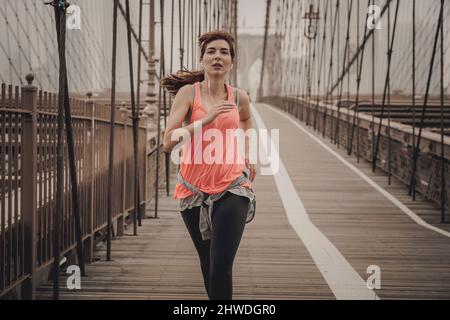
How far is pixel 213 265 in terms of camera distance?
108 inches

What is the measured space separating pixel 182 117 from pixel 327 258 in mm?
2425

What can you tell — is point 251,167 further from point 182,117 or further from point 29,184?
point 29,184

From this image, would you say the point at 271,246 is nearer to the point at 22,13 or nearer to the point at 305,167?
the point at 305,167

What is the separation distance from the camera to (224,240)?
2.76 metres

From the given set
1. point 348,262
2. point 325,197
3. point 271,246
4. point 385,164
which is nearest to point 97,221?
point 271,246

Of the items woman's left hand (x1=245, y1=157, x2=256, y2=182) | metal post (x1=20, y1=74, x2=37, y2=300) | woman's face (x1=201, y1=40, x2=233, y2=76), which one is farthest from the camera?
metal post (x1=20, y1=74, x2=37, y2=300)

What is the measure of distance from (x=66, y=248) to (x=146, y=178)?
3329 mm

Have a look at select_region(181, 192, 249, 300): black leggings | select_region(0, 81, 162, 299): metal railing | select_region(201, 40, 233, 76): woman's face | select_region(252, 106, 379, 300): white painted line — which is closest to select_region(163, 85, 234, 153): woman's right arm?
select_region(201, 40, 233, 76): woman's face

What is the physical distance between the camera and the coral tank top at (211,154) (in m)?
2.81

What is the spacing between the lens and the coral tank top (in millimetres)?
2807

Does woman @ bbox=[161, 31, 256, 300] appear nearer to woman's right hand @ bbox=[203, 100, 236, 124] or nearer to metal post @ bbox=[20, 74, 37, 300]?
woman's right hand @ bbox=[203, 100, 236, 124]

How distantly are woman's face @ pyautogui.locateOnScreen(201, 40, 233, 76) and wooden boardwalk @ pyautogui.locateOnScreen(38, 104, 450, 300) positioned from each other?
135cm

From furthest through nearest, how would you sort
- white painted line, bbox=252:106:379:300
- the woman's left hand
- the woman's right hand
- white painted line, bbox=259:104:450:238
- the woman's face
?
white painted line, bbox=259:104:450:238, white painted line, bbox=252:106:379:300, the woman's left hand, the woman's face, the woman's right hand

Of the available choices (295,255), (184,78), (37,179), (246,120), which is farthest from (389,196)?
(184,78)
